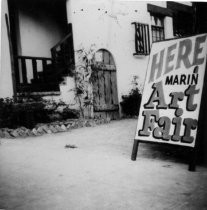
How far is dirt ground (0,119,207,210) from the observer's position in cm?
193

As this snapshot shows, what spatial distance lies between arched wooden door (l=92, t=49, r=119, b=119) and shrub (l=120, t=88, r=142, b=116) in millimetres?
202

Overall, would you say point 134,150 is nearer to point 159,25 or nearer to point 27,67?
point 159,25

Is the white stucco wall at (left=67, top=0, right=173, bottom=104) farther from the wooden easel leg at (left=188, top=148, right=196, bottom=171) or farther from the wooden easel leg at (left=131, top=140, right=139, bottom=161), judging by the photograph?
the wooden easel leg at (left=188, top=148, right=196, bottom=171)

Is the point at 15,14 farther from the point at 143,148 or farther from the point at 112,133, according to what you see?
the point at 143,148

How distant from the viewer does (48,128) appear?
5.23 metres

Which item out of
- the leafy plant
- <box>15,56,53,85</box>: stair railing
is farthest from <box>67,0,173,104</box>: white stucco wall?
<box>15,56,53,85</box>: stair railing

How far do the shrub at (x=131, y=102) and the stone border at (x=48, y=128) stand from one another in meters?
0.91

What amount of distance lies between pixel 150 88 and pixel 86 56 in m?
4.19

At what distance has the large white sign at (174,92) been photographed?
2.57m

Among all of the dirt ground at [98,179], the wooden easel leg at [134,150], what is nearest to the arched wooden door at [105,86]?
the dirt ground at [98,179]

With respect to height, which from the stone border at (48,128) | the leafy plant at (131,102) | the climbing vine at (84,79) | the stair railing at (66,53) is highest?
the stair railing at (66,53)

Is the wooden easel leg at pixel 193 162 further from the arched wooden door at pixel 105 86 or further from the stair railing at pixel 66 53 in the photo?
the stair railing at pixel 66 53

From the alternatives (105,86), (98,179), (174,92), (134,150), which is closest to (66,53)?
(105,86)

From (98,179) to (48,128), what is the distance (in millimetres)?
2978
